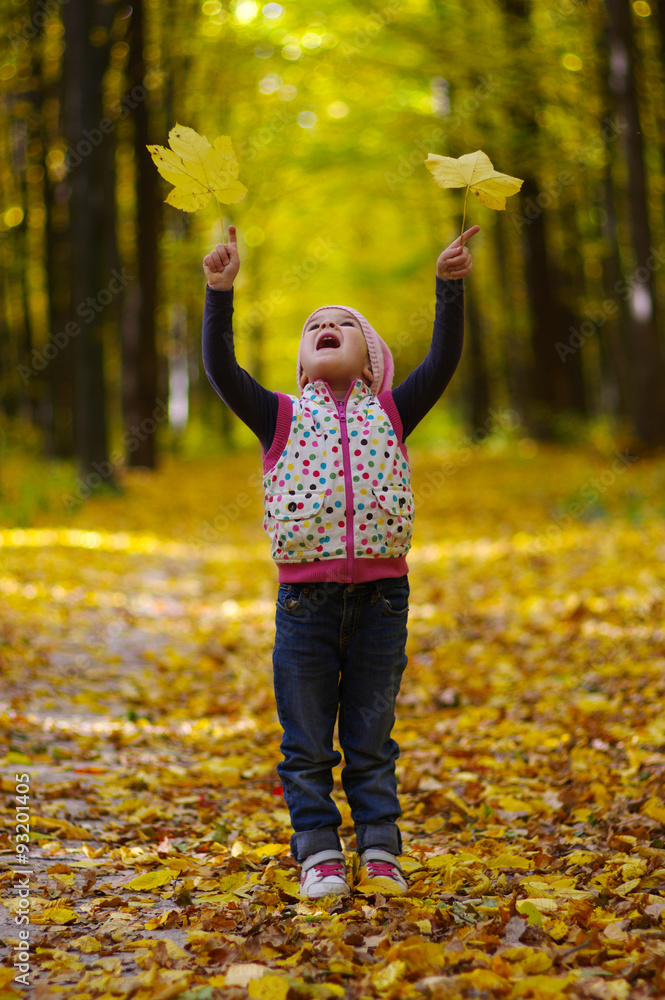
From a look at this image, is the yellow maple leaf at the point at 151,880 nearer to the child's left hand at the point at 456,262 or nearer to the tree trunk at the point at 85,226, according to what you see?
the child's left hand at the point at 456,262

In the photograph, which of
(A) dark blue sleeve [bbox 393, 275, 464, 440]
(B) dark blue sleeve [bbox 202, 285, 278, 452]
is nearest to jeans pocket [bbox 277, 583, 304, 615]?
(B) dark blue sleeve [bbox 202, 285, 278, 452]

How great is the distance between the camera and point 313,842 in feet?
9.76

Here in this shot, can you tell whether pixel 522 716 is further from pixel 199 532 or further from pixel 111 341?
pixel 111 341

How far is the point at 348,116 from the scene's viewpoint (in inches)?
789

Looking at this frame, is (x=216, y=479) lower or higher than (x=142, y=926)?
higher

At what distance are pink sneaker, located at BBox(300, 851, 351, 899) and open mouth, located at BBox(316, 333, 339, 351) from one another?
1.66 meters

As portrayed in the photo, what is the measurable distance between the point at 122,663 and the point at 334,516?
3.88m

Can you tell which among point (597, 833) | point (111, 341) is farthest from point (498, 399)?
point (597, 833)

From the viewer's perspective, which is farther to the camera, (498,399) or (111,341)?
(498,399)

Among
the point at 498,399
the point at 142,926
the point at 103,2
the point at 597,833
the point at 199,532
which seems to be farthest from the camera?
the point at 498,399

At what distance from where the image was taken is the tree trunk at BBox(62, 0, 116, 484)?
46.9 feet

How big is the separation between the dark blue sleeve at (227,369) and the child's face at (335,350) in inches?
8.3

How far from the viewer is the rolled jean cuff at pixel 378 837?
9.96ft

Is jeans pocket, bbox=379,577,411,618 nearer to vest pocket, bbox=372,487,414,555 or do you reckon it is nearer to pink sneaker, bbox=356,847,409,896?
vest pocket, bbox=372,487,414,555
